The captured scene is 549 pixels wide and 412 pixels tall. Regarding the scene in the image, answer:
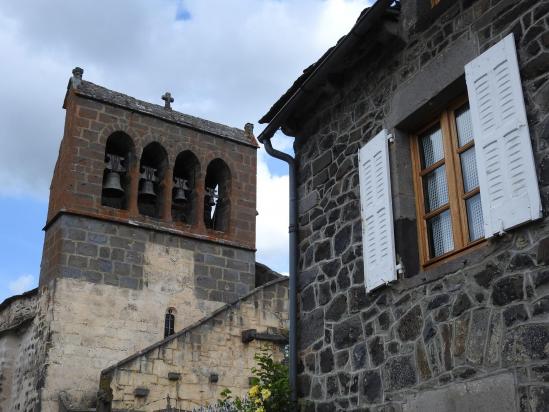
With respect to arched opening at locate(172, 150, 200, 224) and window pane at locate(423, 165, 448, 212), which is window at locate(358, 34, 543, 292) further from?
arched opening at locate(172, 150, 200, 224)

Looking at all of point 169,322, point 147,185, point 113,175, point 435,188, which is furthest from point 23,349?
point 435,188

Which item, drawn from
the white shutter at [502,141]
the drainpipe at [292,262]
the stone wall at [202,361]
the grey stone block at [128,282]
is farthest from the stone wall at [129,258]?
the white shutter at [502,141]

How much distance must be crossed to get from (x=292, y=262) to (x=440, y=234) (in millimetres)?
1963

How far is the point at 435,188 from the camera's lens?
17.3 feet

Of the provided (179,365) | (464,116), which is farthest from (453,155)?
(179,365)

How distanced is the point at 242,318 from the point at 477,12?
7.92 metres

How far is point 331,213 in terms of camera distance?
634cm

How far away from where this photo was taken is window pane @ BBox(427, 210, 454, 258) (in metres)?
5.02

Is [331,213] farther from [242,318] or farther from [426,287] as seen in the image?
[242,318]

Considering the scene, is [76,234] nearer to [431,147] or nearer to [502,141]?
[431,147]

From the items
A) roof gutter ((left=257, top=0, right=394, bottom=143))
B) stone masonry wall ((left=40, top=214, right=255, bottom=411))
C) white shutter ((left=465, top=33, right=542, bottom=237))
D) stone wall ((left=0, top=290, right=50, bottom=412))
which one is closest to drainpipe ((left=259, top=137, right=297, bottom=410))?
roof gutter ((left=257, top=0, right=394, bottom=143))

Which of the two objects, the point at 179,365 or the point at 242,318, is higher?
the point at 242,318

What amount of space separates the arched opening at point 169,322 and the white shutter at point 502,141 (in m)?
9.97

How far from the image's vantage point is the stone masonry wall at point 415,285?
13.6 ft
